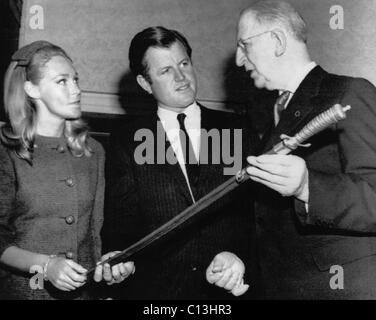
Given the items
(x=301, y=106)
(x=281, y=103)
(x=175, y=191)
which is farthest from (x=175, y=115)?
(x=301, y=106)

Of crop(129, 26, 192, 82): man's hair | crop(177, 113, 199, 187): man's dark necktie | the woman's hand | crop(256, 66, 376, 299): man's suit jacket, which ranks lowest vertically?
the woman's hand

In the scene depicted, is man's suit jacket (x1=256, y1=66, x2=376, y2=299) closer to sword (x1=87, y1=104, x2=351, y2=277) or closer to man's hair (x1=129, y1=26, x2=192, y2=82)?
sword (x1=87, y1=104, x2=351, y2=277)

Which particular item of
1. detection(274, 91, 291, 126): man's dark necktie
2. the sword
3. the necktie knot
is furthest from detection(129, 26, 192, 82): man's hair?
the sword

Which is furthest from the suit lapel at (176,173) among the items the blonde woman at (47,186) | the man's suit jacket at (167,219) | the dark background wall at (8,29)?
the dark background wall at (8,29)

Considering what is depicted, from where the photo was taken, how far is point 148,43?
1671 millimetres

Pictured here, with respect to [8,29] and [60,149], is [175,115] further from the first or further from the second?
[8,29]

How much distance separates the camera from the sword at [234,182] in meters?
0.97

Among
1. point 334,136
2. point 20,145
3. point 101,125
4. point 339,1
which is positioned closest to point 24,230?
point 20,145

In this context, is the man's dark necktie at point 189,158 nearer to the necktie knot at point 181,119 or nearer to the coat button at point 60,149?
the necktie knot at point 181,119

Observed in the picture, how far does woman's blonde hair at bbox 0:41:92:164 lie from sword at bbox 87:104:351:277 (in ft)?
1.40

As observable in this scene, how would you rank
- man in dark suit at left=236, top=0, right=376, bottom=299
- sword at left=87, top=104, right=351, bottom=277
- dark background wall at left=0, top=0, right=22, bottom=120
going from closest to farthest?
sword at left=87, top=104, right=351, bottom=277
man in dark suit at left=236, top=0, right=376, bottom=299
dark background wall at left=0, top=0, right=22, bottom=120

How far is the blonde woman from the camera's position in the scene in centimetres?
140
